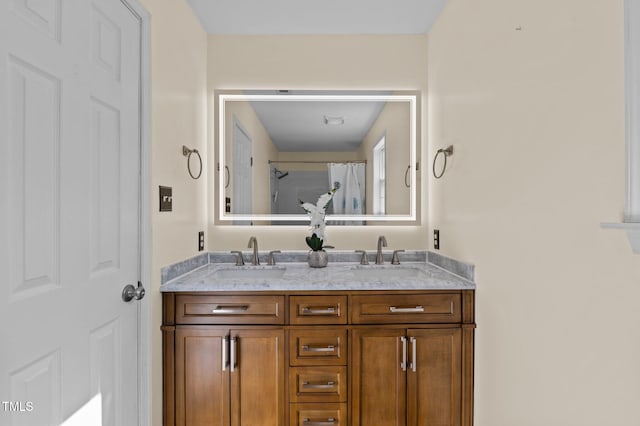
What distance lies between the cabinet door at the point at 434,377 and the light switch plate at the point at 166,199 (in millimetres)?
1307

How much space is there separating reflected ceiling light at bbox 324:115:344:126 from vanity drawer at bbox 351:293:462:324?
1186 mm

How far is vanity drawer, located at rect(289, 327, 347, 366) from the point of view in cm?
176

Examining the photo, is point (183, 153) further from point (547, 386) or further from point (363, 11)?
point (547, 386)

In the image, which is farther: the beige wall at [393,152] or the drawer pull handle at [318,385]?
the beige wall at [393,152]

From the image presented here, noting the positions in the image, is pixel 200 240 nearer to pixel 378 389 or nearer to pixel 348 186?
pixel 348 186

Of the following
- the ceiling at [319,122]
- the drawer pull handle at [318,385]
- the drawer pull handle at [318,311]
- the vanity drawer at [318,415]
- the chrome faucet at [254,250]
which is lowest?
the vanity drawer at [318,415]

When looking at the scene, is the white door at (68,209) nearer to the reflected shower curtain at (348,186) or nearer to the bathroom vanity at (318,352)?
the bathroom vanity at (318,352)

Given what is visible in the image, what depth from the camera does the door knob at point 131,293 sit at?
4.67 feet

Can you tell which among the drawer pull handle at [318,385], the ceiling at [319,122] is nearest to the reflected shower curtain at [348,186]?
the ceiling at [319,122]

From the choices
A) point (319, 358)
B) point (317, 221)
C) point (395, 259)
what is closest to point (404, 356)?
point (319, 358)

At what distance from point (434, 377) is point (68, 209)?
5.51 ft

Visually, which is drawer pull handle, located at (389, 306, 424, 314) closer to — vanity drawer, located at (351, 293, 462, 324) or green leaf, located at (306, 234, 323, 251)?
vanity drawer, located at (351, 293, 462, 324)

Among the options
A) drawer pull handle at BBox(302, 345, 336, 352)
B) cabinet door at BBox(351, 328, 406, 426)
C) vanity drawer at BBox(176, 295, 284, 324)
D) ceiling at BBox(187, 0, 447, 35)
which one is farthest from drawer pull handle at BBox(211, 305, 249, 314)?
ceiling at BBox(187, 0, 447, 35)

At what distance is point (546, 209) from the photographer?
125 cm
